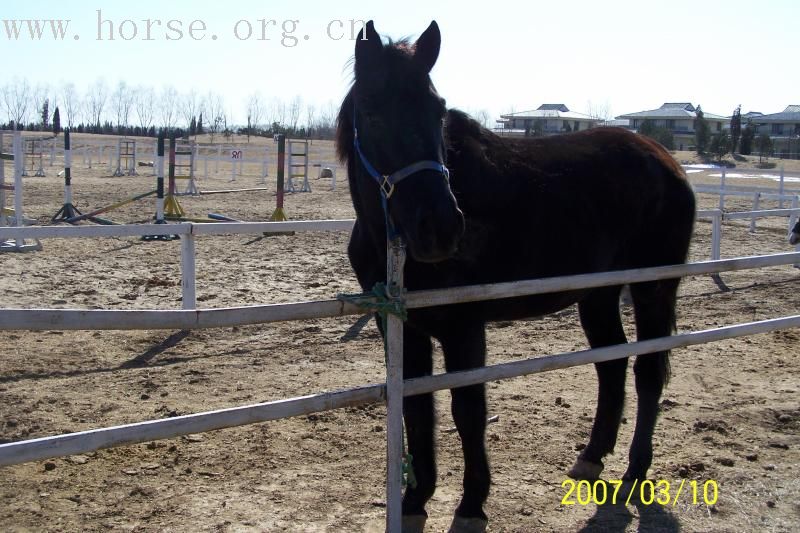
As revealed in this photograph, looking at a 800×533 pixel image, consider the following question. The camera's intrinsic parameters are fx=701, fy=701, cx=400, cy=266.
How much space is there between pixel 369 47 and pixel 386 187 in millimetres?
634

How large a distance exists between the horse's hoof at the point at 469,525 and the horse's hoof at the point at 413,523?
149mm

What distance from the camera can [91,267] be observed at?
9.14 metres

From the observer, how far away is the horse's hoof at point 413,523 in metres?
3.24

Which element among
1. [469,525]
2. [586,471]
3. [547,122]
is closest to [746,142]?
[547,122]

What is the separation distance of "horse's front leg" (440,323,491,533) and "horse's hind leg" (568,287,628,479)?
2.97 ft

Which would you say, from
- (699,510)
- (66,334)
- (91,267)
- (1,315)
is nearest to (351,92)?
(1,315)

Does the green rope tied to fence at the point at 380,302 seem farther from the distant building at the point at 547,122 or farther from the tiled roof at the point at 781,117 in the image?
the tiled roof at the point at 781,117

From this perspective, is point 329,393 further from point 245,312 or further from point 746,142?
point 746,142

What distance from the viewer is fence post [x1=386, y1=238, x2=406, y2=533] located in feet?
8.66

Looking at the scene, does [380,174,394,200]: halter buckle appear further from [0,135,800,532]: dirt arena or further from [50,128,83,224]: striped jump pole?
[50,128,83,224]: striped jump pole

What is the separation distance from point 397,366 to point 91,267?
7561 mm

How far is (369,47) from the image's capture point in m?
2.90
